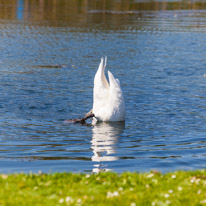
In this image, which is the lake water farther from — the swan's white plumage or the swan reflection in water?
the swan's white plumage

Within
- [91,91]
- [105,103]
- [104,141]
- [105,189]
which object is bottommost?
[104,141]

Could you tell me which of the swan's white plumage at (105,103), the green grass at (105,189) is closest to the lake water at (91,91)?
the swan's white plumage at (105,103)

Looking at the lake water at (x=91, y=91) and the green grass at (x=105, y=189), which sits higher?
the green grass at (x=105, y=189)

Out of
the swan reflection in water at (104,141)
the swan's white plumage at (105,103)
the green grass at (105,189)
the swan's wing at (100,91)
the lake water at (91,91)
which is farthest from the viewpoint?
the swan's wing at (100,91)

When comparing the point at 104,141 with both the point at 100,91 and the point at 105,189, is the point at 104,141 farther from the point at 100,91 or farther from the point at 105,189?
the point at 105,189

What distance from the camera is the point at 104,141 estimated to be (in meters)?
16.0

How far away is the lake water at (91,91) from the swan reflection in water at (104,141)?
30 mm

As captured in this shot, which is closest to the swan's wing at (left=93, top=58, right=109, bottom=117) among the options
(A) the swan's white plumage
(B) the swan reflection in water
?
(A) the swan's white plumage

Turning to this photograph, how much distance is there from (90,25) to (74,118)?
29936 millimetres

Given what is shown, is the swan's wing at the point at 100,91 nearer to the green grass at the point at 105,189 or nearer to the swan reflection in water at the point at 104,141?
the swan reflection in water at the point at 104,141

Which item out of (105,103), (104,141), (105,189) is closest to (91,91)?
(105,103)

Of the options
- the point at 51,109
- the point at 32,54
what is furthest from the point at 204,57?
the point at 51,109

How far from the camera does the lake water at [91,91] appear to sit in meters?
14.1

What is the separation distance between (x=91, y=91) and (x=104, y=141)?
7.00 meters
